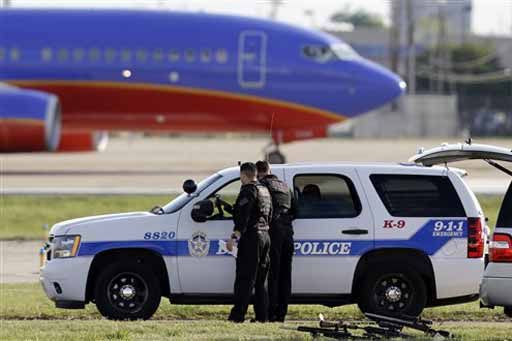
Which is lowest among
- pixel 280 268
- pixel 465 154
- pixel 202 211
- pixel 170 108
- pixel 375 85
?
pixel 280 268

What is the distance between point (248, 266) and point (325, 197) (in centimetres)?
127

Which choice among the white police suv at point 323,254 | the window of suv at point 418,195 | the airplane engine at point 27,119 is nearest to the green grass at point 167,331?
the white police suv at point 323,254

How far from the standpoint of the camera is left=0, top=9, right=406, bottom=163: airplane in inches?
1323

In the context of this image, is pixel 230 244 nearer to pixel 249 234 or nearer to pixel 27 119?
pixel 249 234

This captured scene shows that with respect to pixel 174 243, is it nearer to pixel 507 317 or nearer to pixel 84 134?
pixel 507 317

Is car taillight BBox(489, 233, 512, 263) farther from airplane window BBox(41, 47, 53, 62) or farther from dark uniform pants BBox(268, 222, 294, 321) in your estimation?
airplane window BBox(41, 47, 53, 62)

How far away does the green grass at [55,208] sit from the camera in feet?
Result: 80.1

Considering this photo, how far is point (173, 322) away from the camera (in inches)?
521

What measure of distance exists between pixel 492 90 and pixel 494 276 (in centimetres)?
8789

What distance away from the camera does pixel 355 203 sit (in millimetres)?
13320

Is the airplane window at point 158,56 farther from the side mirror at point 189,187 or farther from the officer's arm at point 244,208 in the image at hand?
the officer's arm at point 244,208

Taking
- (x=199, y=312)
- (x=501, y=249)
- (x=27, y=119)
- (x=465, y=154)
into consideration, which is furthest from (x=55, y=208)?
(x=501, y=249)

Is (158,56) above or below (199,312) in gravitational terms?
above

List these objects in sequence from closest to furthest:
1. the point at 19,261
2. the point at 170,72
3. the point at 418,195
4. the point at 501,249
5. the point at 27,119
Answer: the point at 501,249, the point at 418,195, the point at 19,261, the point at 27,119, the point at 170,72
